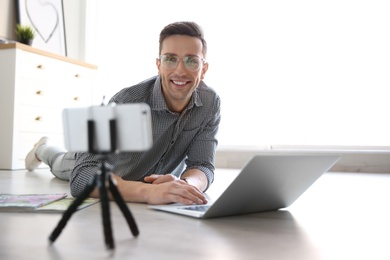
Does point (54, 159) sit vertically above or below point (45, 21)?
below

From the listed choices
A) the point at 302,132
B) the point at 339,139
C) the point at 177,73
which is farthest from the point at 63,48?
the point at 177,73

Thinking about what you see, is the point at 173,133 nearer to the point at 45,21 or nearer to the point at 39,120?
the point at 39,120

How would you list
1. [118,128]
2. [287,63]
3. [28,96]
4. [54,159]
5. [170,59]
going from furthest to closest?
1. [287,63]
2. [28,96]
3. [54,159]
4. [170,59]
5. [118,128]

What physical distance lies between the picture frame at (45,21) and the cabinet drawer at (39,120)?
26.2 inches

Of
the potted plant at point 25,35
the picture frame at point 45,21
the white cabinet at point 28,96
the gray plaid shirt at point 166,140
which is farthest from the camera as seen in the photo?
the picture frame at point 45,21

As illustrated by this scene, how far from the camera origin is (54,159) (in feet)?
9.40

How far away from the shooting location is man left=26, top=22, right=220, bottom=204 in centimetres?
157

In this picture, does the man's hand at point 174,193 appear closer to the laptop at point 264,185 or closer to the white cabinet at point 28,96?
the laptop at point 264,185

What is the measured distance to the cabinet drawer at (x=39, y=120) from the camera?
370 cm

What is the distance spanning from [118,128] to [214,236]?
45 cm

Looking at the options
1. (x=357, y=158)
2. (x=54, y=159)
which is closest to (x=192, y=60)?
(x=54, y=159)

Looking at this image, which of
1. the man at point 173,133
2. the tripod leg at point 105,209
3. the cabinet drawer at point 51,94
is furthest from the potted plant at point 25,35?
the tripod leg at point 105,209

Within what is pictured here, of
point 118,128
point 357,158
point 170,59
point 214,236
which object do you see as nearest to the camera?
point 118,128

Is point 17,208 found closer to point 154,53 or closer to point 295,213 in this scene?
point 295,213
